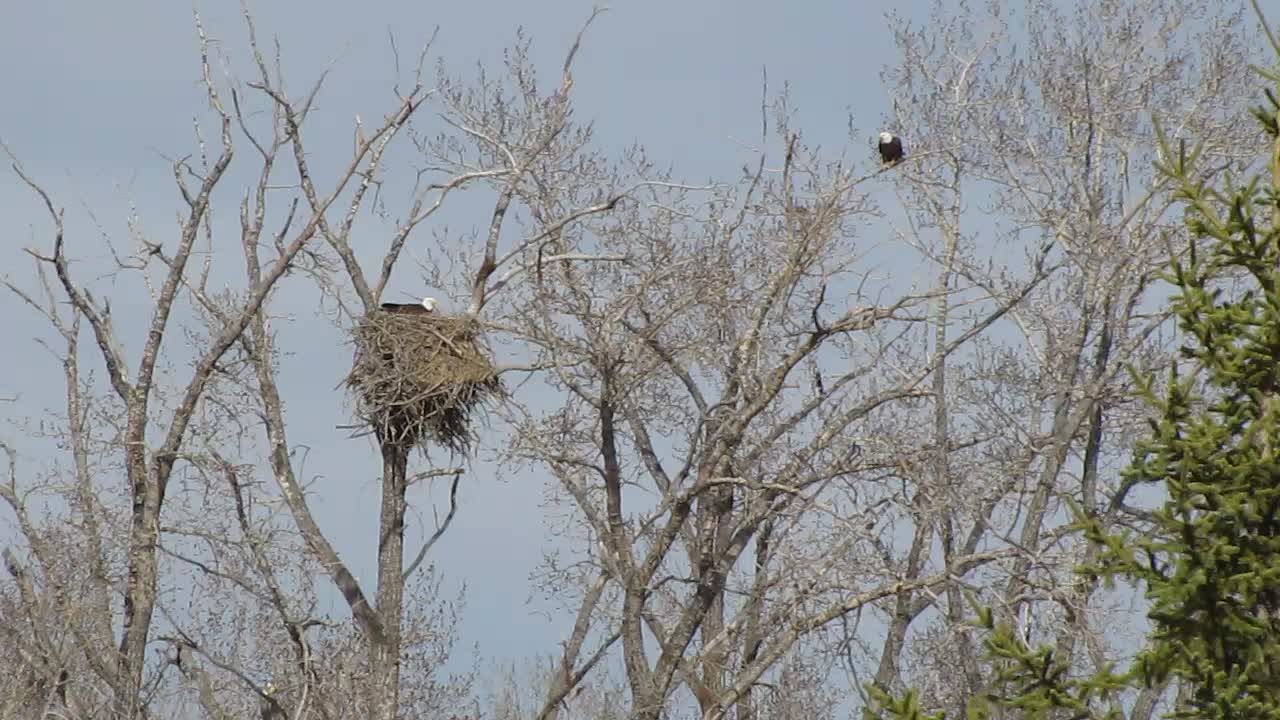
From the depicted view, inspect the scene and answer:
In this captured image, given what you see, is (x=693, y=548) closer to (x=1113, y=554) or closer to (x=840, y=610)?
(x=840, y=610)

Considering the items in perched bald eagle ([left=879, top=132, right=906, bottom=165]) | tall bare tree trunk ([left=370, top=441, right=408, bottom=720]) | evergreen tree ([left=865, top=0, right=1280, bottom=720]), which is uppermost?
perched bald eagle ([left=879, top=132, right=906, bottom=165])

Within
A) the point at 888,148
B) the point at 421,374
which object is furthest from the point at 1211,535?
the point at 888,148

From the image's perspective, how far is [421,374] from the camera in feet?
46.8

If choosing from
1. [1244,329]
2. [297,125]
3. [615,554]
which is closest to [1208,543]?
[1244,329]

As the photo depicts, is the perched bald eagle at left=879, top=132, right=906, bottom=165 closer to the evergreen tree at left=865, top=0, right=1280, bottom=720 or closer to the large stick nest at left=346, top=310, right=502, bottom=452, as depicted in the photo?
the large stick nest at left=346, top=310, right=502, bottom=452

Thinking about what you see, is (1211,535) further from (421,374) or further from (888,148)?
(888,148)

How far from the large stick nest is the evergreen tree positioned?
21.4 feet

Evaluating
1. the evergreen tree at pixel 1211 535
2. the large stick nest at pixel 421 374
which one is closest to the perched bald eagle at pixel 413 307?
the large stick nest at pixel 421 374

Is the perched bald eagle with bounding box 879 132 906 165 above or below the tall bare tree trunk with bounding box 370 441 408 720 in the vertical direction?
above

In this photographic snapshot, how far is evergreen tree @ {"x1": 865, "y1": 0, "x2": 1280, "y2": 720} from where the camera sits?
314 inches

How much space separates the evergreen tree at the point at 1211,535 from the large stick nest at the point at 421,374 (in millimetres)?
6518

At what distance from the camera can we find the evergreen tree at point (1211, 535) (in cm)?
796

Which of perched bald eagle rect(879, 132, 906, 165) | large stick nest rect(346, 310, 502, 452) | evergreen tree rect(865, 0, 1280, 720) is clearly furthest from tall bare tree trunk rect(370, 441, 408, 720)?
A: evergreen tree rect(865, 0, 1280, 720)

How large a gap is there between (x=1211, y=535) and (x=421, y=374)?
739 centimetres
